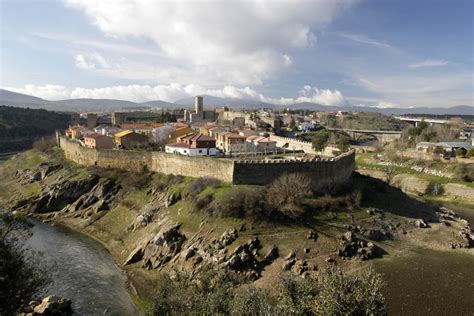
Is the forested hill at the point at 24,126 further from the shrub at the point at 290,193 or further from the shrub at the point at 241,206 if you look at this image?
the shrub at the point at 290,193

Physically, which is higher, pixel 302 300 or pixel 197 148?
pixel 197 148

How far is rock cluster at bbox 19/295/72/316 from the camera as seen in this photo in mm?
25047

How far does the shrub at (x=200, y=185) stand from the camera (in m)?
42.2

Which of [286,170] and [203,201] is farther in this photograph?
[286,170]

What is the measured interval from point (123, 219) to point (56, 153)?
132 feet

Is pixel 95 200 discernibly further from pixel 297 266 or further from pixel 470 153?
pixel 470 153

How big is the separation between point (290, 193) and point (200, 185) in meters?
10.8

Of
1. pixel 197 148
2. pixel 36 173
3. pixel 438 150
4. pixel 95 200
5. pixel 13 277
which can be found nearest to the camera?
pixel 13 277

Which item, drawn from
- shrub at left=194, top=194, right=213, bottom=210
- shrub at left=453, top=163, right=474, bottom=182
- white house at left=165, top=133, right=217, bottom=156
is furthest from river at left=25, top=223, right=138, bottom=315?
shrub at left=453, top=163, right=474, bottom=182

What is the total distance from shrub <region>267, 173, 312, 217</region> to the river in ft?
54.4

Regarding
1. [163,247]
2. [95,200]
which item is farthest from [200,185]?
[95,200]

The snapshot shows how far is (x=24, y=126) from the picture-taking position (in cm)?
13550

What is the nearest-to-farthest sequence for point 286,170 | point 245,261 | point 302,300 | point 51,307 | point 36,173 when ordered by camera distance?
1. point 302,300
2. point 51,307
3. point 245,261
4. point 286,170
5. point 36,173

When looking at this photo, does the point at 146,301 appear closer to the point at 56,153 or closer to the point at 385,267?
the point at 385,267
